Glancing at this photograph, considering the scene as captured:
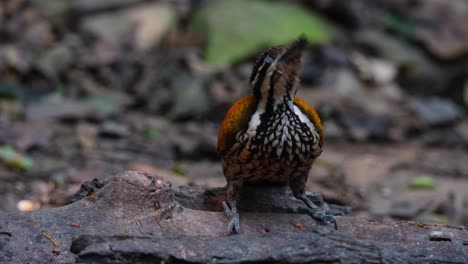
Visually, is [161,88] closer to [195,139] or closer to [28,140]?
[195,139]

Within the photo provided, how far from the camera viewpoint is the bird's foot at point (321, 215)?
398cm

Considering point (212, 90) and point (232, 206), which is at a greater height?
point (212, 90)

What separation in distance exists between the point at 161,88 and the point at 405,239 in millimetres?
6334

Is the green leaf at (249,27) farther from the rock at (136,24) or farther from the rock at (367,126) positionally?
the rock at (367,126)

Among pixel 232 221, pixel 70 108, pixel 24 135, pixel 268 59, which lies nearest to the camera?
pixel 268 59

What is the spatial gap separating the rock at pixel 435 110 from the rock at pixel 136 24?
12.9ft

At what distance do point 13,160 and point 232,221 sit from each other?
3771 millimetres

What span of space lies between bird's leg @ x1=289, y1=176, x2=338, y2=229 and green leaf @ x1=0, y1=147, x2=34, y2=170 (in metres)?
3.60

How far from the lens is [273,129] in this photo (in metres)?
3.79

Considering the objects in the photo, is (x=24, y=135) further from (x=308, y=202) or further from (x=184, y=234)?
(x=184, y=234)

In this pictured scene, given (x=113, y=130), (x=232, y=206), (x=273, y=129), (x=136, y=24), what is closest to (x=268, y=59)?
(x=273, y=129)

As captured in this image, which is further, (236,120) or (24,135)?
(24,135)

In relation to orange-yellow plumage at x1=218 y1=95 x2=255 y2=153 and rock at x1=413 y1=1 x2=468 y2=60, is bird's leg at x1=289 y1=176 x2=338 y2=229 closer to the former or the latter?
orange-yellow plumage at x1=218 y1=95 x2=255 y2=153

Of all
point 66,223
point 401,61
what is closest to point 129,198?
point 66,223
